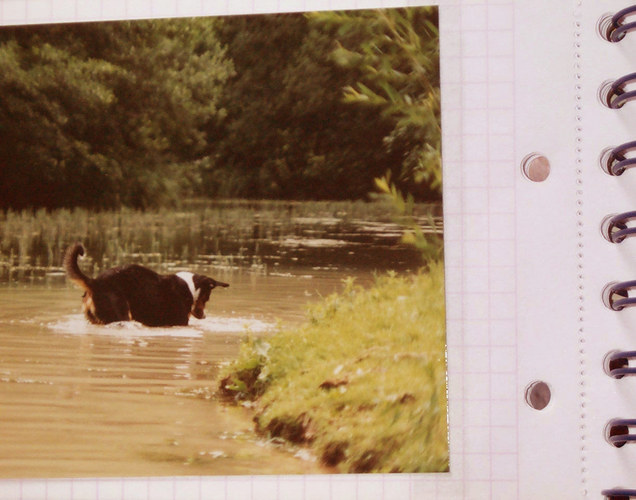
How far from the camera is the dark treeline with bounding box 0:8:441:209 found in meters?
1.07

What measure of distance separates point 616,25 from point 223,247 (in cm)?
75

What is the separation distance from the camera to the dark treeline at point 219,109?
3.51ft

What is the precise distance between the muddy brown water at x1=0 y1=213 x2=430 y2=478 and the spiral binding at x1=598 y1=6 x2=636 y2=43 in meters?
0.49

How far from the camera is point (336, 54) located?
3.51ft

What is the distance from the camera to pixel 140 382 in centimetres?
104

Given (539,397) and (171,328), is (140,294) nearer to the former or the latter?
(171,328)

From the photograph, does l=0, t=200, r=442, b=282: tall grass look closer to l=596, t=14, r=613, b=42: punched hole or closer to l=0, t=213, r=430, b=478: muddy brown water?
l=0, t=213, r=430, b=478: muddy brown water

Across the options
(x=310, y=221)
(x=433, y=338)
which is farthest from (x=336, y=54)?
(x=433, y=338)

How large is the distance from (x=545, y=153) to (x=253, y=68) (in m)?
0.52

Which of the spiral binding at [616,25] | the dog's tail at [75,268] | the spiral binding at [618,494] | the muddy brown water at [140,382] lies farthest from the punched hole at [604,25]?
the dog's tail at [75,268]

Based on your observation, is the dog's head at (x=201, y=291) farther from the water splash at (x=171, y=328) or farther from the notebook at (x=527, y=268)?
the notebook at (x=527, y=268)

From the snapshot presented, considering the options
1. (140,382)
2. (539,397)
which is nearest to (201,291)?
(140,382)

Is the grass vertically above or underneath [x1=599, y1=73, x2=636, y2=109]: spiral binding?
underneath

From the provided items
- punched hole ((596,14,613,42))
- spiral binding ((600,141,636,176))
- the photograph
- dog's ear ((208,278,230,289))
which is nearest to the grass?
the photograph
